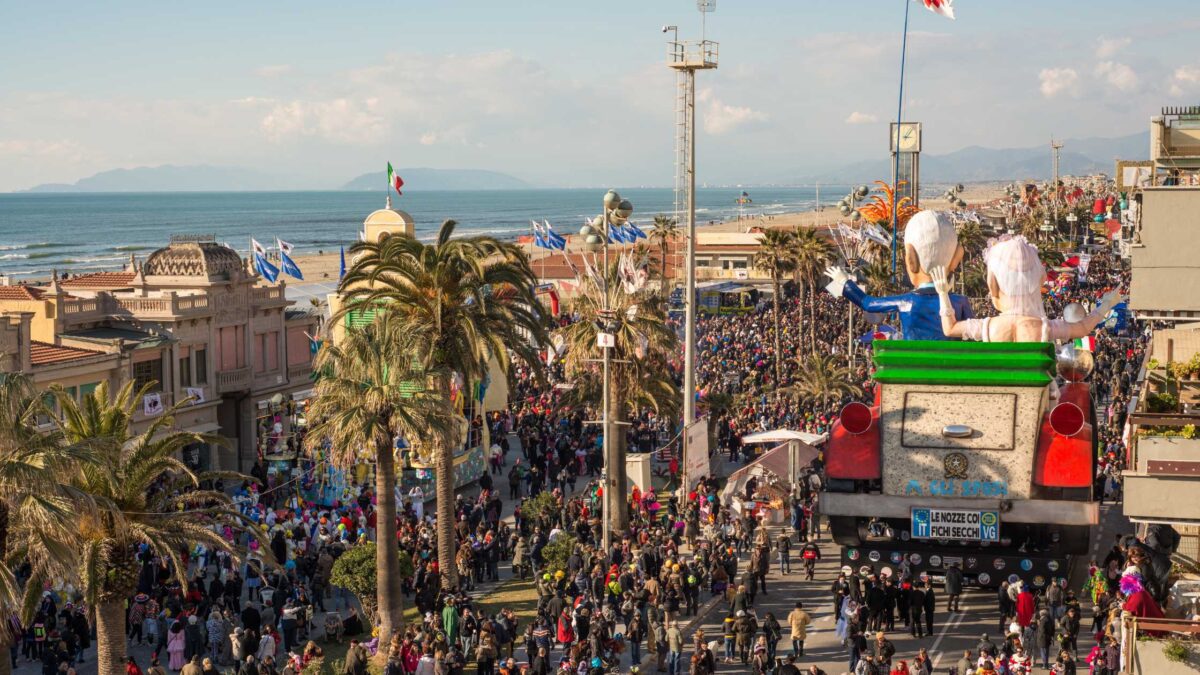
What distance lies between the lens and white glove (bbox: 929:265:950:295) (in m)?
28.4

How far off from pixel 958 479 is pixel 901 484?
97cm

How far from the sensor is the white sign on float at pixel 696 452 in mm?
32875

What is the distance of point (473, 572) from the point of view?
1150 inches

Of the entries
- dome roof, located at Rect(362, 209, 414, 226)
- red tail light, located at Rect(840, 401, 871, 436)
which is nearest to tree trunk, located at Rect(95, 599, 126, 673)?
red tail light, located at Rect(840, 401, 871, 436)

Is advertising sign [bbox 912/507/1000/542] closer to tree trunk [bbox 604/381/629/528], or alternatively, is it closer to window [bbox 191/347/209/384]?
tree trunk [bbox 604/381/629/528]

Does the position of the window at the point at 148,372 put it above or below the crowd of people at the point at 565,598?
above

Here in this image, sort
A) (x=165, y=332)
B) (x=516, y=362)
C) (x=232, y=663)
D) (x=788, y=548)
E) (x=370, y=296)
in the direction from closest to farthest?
(x=232, y=663), (x=370, y=296), (x=788, y=548), (x=165, y=332), (x=516, y=362)

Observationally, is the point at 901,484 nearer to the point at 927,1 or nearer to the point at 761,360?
the point at 927,1

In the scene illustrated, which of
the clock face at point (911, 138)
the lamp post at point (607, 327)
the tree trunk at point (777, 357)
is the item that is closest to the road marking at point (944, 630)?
the lamp post at point (607, 327)

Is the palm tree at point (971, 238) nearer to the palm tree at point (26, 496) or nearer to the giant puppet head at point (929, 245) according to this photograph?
the giant puppet head at point (929, 245)

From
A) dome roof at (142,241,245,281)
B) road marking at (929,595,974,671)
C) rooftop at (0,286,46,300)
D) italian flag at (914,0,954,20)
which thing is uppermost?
italian flag at (914,0,954,20)

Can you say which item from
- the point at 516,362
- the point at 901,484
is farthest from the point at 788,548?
the point at 516,362

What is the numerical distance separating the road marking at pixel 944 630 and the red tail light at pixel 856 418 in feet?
11.8

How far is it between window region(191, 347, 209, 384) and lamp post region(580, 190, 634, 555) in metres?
14.3
